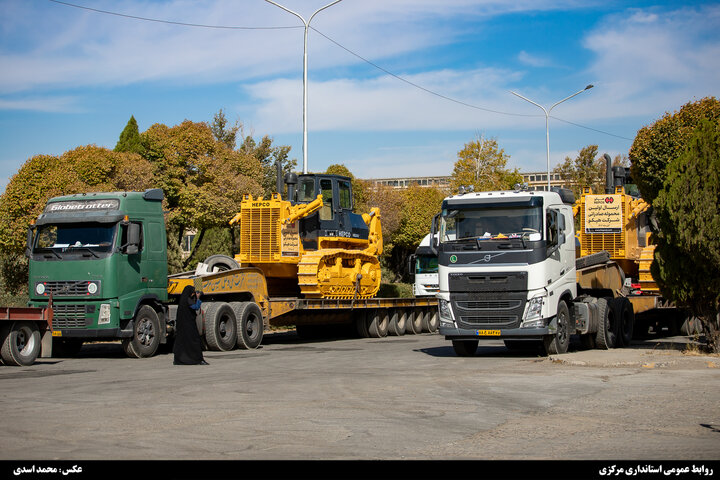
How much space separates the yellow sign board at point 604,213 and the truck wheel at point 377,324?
7943 millimetres

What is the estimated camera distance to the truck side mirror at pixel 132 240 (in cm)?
1786

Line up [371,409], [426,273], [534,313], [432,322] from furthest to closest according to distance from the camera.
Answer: [426,273], [432,322], [534,313], [371,409]

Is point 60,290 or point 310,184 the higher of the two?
point 310,184

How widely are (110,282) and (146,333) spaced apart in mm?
1754

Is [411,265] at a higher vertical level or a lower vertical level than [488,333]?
higher

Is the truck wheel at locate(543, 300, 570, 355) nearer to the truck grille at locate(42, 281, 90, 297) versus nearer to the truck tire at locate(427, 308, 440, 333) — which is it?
the truck grille at locate(42, 281, 90, 297)

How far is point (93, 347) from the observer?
23.1 m

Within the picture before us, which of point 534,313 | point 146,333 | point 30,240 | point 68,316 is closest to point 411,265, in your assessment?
point 146,333

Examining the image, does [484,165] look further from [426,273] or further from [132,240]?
[132,240]

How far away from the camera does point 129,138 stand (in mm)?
57562

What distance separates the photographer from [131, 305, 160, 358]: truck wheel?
60.2 ft

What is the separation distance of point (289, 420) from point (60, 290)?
1023 cm

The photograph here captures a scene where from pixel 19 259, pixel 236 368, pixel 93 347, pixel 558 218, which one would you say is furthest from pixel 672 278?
pixel 19 259
